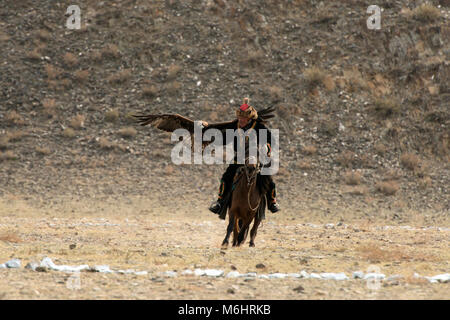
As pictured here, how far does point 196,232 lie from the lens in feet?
54.8

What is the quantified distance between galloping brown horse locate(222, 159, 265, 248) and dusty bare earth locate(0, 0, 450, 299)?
55.7 inches

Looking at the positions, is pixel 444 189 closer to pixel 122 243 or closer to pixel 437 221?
pixel 437 221

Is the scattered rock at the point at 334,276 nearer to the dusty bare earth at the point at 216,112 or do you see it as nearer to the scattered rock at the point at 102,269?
the scattered rock at the point at 102,269

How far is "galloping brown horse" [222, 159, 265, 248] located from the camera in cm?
1177

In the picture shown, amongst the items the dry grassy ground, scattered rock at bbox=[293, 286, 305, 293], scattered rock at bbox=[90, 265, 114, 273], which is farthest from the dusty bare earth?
scattered rock at bbox=[293, 286, 305, 293]

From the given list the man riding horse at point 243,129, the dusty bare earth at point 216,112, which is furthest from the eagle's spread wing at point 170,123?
the dusty bare earth at point 216,112

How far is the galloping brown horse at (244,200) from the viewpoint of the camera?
11773mm

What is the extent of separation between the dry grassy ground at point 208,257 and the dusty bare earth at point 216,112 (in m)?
0.19

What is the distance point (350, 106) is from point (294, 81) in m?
2.87

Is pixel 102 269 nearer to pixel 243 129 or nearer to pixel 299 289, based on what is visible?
pixel 299 289

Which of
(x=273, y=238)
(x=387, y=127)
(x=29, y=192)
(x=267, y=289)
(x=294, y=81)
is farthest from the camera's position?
(x=294, y=81)

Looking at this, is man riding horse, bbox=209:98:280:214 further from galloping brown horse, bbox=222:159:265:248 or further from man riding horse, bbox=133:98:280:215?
galloping brown horse, bbox=222:159:265:248

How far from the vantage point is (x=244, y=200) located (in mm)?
12023

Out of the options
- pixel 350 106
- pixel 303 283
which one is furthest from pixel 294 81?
pixel 303 283
